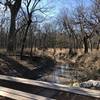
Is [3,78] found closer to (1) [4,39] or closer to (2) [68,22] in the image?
(2) [68,22]

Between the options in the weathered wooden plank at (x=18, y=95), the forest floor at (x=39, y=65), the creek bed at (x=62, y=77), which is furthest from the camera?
the forest floor at (x=39, y=65)

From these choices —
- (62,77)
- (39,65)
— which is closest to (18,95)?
(62,77)

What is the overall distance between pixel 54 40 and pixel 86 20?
29.4m

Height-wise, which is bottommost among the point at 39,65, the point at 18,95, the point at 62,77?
the point at 62,77

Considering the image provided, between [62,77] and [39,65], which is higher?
[39,65]

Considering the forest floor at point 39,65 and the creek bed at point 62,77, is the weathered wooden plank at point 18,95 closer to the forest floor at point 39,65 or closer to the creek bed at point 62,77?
the creek bed at point 62,77

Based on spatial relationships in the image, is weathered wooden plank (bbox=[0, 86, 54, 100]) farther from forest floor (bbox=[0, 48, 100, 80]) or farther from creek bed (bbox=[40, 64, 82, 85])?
forest floor (bbox=[0, 48, 100, 80])

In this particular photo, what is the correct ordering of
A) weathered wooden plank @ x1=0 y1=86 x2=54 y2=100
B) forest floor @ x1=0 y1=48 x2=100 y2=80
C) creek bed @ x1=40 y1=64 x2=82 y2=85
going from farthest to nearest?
Result: forest floor @ x1=0 y1=48 x2=100 y2=80, creek bed @ x1=40 y1=64 x2=82 y2=85, weathered wooden plank @ x1=0 y1=86 x2=54 y2=100

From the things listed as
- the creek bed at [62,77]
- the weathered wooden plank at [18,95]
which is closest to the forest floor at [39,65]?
the creek bed at [62,77]

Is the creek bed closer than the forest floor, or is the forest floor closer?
the creek bed

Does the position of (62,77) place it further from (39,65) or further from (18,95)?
(18,95)

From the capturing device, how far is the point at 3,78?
26.2ft

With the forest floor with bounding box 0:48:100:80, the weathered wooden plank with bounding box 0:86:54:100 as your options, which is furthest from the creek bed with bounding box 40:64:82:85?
the weathered wooden plank with bounding box 0:86:54:100

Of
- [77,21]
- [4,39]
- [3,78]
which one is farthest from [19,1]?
[4,39]
